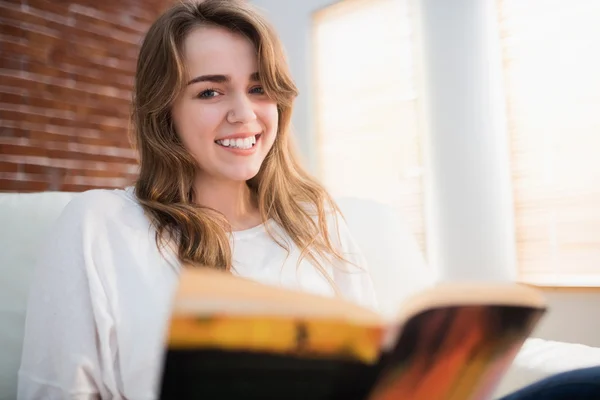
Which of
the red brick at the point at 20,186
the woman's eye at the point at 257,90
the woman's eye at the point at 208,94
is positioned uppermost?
the woman's eye at the point at 257,90

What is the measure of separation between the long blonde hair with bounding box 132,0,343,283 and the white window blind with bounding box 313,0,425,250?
163cm

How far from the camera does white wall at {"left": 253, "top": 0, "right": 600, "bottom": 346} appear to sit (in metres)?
2.33

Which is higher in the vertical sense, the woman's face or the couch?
the woman's face

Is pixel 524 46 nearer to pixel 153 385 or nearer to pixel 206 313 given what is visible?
pixel 153 385

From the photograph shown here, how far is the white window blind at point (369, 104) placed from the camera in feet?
9.11

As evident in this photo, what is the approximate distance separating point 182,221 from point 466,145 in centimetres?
174

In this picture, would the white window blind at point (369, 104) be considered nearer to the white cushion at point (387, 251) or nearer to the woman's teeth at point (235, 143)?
the white cushion at point (387, 251)

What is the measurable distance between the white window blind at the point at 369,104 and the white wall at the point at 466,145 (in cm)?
16

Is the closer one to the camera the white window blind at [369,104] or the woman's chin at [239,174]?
the woman's chin at [239,174]

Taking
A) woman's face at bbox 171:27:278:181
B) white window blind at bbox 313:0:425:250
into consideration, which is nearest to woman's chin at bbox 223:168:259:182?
woman's face at bbox 171:27:278:181

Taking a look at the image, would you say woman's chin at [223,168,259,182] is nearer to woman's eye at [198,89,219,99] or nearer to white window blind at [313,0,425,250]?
woman's eye at [198,89,219,99]

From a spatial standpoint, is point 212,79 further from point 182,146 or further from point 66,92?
point 66,92

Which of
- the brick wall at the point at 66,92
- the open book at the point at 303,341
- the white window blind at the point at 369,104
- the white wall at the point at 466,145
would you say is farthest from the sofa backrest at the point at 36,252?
the brick wall at the point at 66,92

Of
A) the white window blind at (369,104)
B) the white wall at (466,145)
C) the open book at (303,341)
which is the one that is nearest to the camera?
the open book at (303,341)
